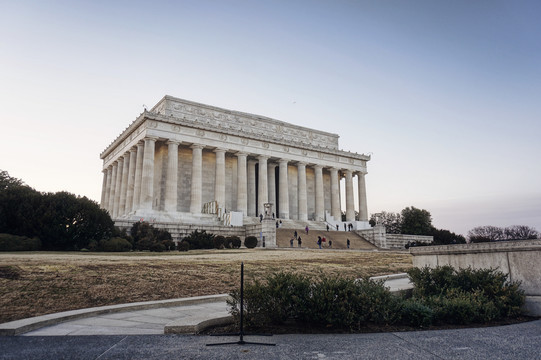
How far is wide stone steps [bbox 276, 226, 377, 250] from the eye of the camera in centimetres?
4888

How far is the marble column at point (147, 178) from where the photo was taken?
53.4m

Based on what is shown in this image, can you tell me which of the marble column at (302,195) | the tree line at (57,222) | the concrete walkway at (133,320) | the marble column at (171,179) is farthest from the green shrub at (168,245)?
the marble column at (302,195)

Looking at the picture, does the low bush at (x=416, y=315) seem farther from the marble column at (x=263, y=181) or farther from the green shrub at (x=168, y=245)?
the marble column at (x=263, y=181)

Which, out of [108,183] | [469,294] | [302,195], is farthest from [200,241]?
[108,183]

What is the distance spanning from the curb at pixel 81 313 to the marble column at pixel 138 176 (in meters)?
46.8

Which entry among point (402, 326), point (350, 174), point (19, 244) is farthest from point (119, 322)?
point (350, 174)

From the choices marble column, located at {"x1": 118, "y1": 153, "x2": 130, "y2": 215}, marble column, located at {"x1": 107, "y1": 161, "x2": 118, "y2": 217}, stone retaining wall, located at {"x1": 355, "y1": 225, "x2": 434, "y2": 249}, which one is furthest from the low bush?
marble column, located at {"x1": 107, "y1": 161, "x2": 118, "y2": 217}

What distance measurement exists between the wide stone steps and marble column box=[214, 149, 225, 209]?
11881 mm

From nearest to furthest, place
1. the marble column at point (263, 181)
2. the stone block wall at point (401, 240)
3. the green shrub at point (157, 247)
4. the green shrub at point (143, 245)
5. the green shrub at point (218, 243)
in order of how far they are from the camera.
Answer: the green shrub at point (157, 247)
the green shrub at point (143, 245)
the green shrub at point (218, 243)
the stone block wall at point (401, 240)
the marble column at point (263, 181)

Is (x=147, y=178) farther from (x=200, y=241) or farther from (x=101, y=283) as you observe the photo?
(x=101, y=283)

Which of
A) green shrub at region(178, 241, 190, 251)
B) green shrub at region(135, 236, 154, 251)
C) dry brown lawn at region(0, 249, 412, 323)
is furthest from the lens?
green shrub at region(178, 241, 190, 251)

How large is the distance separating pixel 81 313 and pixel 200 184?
50.0m

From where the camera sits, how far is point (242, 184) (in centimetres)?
6334

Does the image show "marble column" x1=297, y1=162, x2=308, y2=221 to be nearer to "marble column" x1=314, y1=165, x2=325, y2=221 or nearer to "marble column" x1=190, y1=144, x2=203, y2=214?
"marble column" x1=314, y1=165, x2=325, y2=221
